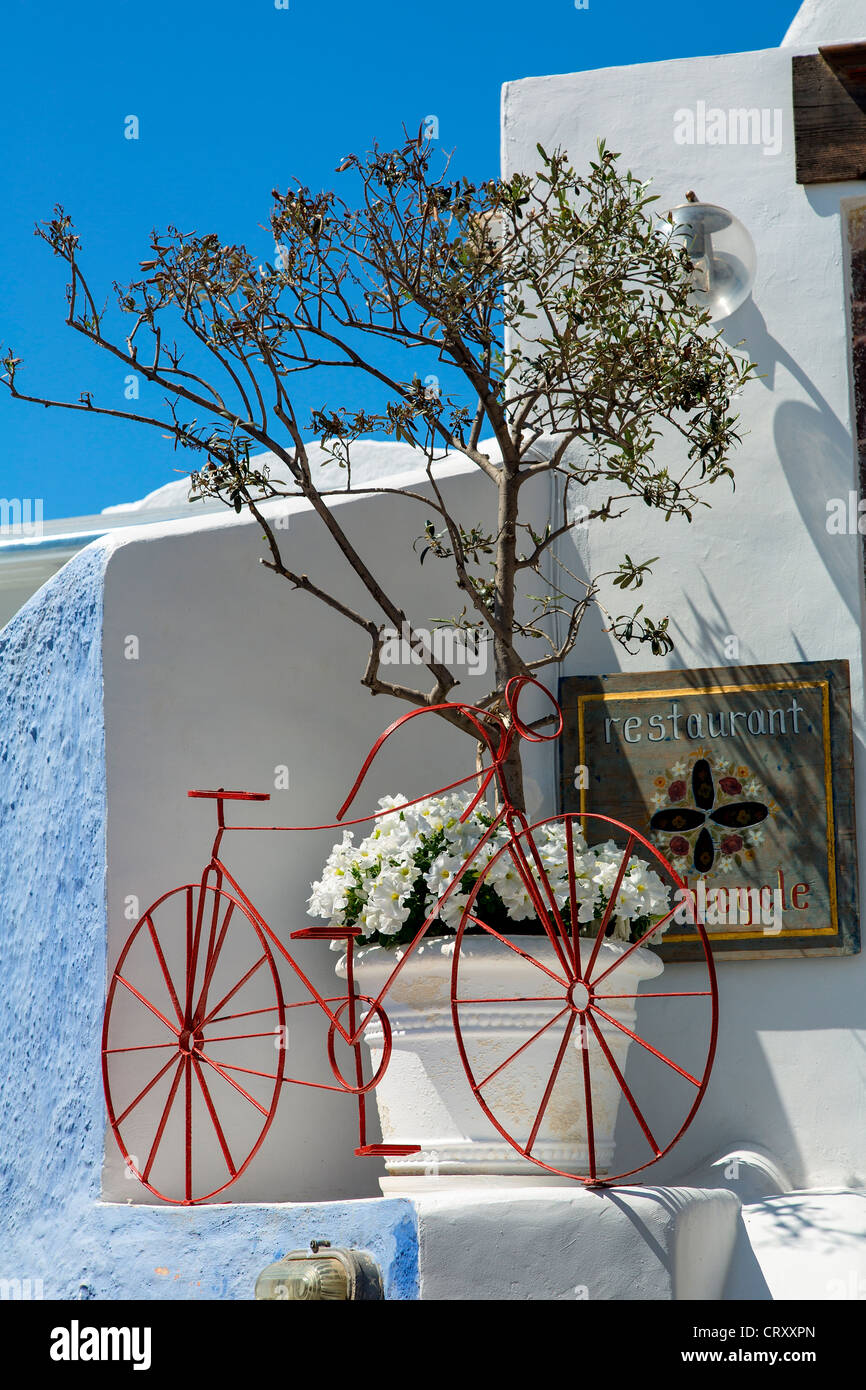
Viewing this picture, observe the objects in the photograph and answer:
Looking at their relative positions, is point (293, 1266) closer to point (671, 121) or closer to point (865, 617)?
point (865, 617)

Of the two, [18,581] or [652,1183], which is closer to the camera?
[652,1183]

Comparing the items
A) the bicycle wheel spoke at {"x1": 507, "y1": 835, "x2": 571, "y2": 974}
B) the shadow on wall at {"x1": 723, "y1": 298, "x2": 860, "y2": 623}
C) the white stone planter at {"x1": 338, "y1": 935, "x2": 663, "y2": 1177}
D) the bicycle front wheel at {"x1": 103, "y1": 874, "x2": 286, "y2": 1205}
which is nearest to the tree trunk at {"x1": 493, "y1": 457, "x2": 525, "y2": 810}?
the bicycle wheel spoke at {"x1": 507, "y1": 835, "x2": 571, "y2": 974}

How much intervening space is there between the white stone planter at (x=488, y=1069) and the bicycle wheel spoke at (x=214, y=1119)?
1.37 ft

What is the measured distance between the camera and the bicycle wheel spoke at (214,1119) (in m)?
3.86

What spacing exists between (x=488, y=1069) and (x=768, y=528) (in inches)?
73.1

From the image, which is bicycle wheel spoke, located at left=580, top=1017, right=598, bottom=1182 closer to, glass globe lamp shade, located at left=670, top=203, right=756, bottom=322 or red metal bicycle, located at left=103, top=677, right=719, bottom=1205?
red metal bicycle, located at left=103, top=677, right=719, bottom=1205

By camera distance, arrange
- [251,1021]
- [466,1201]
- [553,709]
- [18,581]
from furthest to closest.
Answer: [18,581], [553,709], [251,1021], [466,1201]

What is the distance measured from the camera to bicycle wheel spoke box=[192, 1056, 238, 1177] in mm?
3861

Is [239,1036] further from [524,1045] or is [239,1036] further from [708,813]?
[708,813]

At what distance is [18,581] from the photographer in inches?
260

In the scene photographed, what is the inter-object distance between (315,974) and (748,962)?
1.18 metres

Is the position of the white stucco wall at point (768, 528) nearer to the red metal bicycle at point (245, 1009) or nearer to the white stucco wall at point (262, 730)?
the red metal bicycle at point (245, 1009)

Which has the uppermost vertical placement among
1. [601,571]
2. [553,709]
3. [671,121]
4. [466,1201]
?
[671,121]
